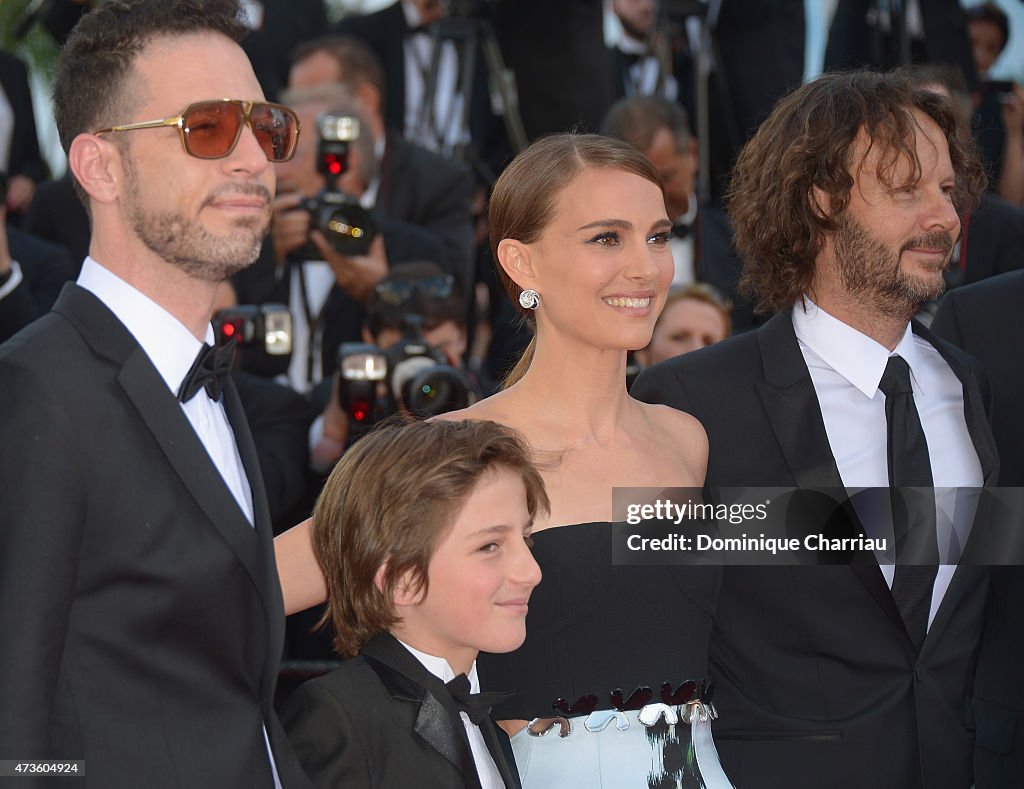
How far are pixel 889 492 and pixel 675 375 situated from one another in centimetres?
51

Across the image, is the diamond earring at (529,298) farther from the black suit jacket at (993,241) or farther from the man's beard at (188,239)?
the black suit jacket at (993,241)

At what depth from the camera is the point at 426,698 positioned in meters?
2.27

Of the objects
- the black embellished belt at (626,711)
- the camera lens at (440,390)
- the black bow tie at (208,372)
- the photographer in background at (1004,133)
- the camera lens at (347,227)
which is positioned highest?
the photographer in background at (1004,133)

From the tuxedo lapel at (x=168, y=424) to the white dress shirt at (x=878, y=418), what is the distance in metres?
1.41

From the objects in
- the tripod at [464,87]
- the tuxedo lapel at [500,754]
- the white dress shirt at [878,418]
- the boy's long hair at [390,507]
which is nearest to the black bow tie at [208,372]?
the boy's long hair at [390,507]

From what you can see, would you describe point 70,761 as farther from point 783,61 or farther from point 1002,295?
point 783,61

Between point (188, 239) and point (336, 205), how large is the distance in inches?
107

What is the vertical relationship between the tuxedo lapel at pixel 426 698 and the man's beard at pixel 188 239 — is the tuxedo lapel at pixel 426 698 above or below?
below

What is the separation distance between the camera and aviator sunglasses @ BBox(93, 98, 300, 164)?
2033 millimetres

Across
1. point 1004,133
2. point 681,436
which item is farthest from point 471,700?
point 1004,133

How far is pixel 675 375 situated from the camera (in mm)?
3051

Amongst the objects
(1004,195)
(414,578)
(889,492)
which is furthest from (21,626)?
(1004,195)

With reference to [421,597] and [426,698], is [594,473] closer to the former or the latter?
[421,597]

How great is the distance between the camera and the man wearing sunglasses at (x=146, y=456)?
178cm
